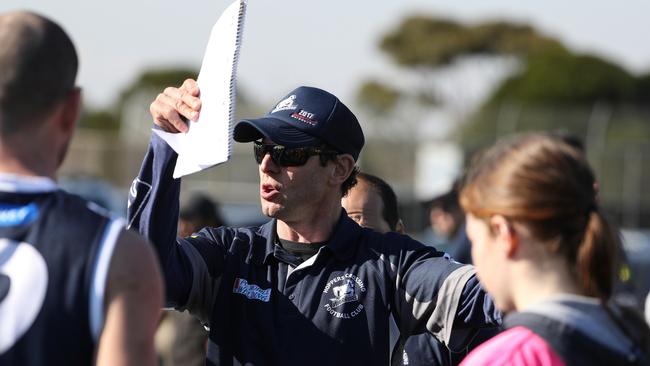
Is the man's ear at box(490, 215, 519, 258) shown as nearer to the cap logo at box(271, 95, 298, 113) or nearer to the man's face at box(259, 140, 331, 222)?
the man's face at box(259, 140, 331, 222)

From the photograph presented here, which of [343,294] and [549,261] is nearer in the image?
[549,261]

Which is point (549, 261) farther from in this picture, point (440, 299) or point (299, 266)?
point (299, 266)

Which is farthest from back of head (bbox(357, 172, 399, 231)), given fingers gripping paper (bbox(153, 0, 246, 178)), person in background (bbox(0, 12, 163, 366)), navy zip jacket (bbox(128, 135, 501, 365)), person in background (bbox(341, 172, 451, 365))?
person in background (bbox(0, 12, 163, 366))

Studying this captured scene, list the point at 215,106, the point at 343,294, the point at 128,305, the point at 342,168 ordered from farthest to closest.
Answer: the point at 342,168
the point at 343,294
the point at 215,106
the point at 128,305

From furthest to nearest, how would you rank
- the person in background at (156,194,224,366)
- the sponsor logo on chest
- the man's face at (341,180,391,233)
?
the person in background at (156,194,224,366) < the man's face at (341,180,391,233) < the sponsor logo on chest

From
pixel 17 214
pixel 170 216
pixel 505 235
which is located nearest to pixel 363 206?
pixel 170 216

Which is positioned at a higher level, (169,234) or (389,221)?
(169,234)

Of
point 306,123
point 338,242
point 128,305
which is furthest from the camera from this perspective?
point 306,123

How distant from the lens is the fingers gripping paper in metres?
3.27

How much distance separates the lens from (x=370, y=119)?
32.0 metres

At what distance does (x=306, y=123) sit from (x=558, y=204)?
159cm

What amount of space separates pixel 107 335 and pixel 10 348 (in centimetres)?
22

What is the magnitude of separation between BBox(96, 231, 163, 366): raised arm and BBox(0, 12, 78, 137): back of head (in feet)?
1.16

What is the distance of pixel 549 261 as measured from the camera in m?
2.62
